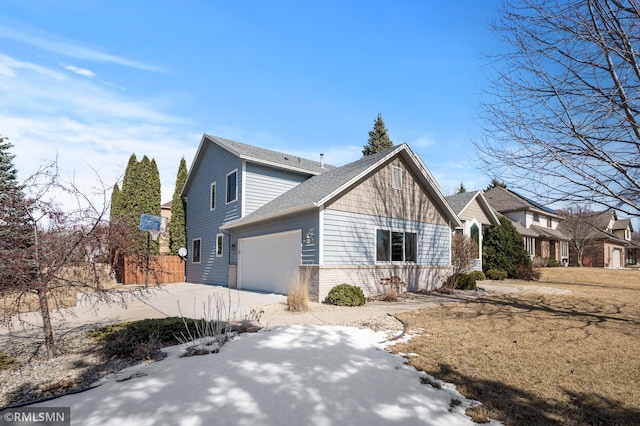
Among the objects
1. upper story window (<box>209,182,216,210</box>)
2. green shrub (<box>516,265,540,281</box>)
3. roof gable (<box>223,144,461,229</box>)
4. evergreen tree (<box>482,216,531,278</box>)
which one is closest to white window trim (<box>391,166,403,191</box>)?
roof gable (<box>223,144,461,229</box>)

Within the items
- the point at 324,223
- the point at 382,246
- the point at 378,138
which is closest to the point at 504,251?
the point at 382,246

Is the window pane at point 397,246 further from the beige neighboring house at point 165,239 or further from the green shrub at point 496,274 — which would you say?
the beige neighboring house at point 165,239

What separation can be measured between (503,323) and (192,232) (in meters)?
18.8

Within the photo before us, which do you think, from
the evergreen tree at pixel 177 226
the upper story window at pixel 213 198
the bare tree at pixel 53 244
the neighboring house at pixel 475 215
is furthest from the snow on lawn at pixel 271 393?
the evergreen tree at pixel 177 226

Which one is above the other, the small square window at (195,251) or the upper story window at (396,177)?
the upper story window at (396,177)

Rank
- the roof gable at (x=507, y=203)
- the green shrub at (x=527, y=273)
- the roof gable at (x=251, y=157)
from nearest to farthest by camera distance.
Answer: the roof gable at (x=251, y=157)
the green shrub at (x=527, y=273)
the roof gable at (x=507, y=203)

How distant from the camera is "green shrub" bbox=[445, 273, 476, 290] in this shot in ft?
49.3

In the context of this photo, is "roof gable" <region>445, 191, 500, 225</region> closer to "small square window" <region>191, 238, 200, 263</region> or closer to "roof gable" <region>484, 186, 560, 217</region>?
"roof gable" <region>484, 186, 560, 217</region>

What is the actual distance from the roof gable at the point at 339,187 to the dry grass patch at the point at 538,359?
200 inches

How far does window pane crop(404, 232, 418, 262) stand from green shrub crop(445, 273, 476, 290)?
2281 mm

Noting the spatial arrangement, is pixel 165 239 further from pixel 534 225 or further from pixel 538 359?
pixel 534 225

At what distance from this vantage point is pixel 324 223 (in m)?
11.9

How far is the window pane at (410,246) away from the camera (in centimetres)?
1457

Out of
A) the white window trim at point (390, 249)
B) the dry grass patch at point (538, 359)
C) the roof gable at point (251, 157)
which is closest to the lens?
the dry grass patch at point (538, 359)
